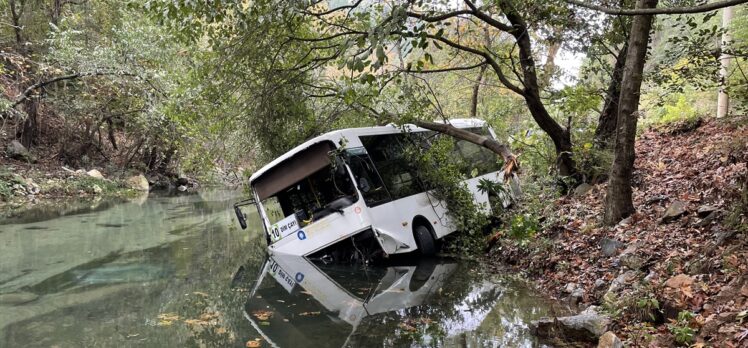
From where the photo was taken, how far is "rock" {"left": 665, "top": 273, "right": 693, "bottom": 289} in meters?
5.08

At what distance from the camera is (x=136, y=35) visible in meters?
19.9

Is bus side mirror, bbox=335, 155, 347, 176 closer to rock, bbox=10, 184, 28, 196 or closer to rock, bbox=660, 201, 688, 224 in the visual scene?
rock, bbox=660, 201, 688, 224

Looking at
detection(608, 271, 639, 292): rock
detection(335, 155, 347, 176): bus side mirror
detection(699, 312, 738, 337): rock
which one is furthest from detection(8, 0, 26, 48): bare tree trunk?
detection(699, 312, 738, 337): rock

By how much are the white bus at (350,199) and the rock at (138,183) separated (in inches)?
811

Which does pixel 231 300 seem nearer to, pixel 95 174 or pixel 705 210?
pixel 705 210

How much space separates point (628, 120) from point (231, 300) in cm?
618

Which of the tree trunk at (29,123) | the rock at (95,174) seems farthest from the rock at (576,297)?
the tree trunk at (29,123)

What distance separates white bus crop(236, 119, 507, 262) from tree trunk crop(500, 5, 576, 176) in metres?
1.97

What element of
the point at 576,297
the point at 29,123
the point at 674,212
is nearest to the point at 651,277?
the point at 576,297

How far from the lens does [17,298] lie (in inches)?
297

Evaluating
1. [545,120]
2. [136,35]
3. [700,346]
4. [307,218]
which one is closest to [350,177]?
[307,218]

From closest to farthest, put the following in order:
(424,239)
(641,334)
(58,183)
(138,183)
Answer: (641,334) < (424,239) < (58,183) < (138,183)

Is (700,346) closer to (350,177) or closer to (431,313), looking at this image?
(431,313)

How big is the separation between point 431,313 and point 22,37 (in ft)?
83.0
